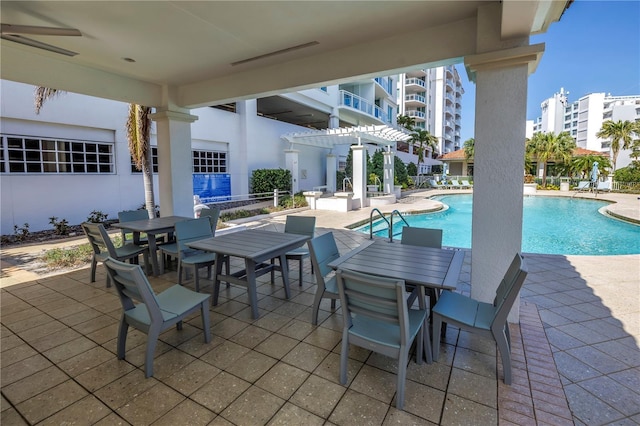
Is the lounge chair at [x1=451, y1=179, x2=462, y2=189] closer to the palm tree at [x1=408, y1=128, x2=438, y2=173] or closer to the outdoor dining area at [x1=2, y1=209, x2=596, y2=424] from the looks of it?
the palm tree at [x1=408, y1=128, x2=438, y2=173]

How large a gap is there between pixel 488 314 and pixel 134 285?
2.75m

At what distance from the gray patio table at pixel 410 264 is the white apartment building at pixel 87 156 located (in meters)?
4.88

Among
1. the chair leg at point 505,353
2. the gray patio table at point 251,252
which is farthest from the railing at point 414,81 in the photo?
the chair leg at point 505,353

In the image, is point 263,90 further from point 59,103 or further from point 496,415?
point 59,103

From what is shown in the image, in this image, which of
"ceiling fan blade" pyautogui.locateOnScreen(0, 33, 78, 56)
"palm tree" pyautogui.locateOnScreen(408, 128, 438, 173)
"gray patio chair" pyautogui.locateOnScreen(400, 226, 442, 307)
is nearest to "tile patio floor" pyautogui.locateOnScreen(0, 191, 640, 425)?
"gray patio chair" pyautogui.locateOnScreen(400, 226, 442, 307)

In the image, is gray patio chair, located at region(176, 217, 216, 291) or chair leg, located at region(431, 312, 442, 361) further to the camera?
gray patio chair, located at region(176, 217, 216, 291)

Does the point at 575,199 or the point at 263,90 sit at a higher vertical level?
the point at 263,90

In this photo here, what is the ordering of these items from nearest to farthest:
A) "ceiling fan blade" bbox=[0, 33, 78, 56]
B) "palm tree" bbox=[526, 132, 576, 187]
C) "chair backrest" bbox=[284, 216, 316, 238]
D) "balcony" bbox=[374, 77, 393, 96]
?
"ceiling fan blade" bbox=[0, 33, 78, 56] < "chair backrest" bbox=[284, 216, 316, 238] < "balcony" bbox=[374, 77, 393, 96] < "palm tree" bbox=[526, 132, 576, 187]

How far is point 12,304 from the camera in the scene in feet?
12.3

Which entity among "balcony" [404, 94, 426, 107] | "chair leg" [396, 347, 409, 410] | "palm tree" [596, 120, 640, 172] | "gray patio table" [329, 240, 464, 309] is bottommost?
"chair leg" [396, 347, 409, 410]

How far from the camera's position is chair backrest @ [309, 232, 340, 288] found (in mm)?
3045

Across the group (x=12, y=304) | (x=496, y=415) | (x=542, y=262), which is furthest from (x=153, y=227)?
(x=542, y=262)

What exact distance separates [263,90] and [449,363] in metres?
4.42

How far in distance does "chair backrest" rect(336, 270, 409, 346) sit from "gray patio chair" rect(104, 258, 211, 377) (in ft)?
4.55
